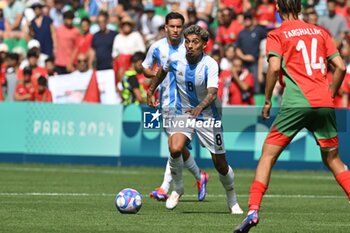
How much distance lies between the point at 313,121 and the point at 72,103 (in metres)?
13.6

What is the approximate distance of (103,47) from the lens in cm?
2736

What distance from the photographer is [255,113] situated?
77.3 ft

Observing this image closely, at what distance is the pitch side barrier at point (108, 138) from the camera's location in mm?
23625

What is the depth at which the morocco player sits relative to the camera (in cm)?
1121

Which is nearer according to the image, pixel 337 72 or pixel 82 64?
pixel 337 72

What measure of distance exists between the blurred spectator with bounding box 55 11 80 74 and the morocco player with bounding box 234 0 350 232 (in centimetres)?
1737

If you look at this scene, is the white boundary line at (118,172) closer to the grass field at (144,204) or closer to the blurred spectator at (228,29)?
the grass field at (144,204)

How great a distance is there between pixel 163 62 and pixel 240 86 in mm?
10062

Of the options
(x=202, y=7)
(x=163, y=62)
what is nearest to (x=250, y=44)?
(x=202, y=7)

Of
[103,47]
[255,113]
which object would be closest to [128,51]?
[103,47]

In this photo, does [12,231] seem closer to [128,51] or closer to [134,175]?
[134,175]

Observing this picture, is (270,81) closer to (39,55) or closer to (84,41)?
(84,41)

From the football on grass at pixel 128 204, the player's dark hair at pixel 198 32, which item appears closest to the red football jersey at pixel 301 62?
the player's dark hair at pixel 198 32

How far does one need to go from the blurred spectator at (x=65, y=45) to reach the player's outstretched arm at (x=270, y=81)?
17575 millimetres
